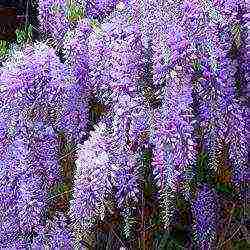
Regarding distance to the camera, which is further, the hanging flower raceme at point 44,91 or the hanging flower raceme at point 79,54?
the hanging flower raceme at point 79,54

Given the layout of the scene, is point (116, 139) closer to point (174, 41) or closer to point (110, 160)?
point (110, 160)

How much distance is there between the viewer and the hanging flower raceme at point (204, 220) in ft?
11.7

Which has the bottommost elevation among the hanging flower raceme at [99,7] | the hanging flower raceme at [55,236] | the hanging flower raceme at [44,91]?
the hanging flower raceme at [55,236]

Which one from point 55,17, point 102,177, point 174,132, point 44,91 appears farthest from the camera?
point 55,17

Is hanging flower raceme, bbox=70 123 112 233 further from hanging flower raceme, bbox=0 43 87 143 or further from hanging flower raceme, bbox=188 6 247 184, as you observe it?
hanging flower raceme, bbox=188 6 247 184

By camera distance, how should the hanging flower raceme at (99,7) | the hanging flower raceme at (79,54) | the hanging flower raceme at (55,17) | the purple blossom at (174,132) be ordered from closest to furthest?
the purple blossom at (174,132)
the hanging flower raceme at (79,54)
the hanging flower raceme at (99,7)
the hanging flower raceme at (55,17)

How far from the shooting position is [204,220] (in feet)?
11.7

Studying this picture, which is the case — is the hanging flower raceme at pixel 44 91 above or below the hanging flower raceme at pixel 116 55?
below

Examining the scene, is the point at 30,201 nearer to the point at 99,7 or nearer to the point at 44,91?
the point at 44,91

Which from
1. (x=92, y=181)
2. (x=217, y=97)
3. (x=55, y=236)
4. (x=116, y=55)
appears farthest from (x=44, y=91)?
(x=217, y=97)

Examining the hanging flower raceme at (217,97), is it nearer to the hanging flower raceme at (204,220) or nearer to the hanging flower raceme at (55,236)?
the hanging flower raceme at (204,220)

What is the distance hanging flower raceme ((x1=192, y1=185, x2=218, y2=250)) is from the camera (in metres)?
3.57

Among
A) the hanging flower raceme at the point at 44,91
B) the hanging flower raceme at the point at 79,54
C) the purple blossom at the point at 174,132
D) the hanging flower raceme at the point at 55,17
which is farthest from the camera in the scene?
the hanging flower raceme at the point at 55,17

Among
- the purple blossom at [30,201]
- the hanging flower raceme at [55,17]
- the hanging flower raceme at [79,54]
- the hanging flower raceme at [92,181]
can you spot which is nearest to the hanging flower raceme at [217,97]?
the hanging flower raceme at [92,181]
